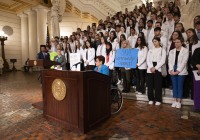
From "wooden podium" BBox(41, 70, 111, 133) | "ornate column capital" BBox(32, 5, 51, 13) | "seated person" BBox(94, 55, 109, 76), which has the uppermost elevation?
"ornate column capital" BBox(32, 5, 51, 13)

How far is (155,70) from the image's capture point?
4344 millimetres

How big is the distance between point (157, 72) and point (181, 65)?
602mm

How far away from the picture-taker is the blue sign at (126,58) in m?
4.88

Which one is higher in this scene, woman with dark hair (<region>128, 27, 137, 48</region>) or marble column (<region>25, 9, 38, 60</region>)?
marble column (<region>25, 9, 38, 60</region>)

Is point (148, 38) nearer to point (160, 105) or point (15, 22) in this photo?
point (160, 105)

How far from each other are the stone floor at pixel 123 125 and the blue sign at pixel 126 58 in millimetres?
1319

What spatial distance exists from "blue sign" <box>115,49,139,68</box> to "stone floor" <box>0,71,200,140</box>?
4.33ft

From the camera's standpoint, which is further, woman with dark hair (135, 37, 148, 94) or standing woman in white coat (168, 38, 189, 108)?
woman with dark hair (135, 37, 148, 94)

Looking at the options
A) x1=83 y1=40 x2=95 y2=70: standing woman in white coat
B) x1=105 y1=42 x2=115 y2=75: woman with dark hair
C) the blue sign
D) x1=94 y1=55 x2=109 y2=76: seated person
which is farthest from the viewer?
x1=83 y1=40 x2=95 y2=70: standing woman in white coat

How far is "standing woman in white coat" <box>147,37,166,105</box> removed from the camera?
4316 mm

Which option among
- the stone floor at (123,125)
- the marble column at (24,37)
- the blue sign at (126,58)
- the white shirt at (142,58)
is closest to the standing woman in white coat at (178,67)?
the stone floor at (123,125)

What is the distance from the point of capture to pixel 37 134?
267cm

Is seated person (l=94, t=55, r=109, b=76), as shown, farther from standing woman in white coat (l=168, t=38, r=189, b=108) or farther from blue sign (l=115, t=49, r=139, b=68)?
standing woman in white coat (l=168, t=38, r=189, b=108)

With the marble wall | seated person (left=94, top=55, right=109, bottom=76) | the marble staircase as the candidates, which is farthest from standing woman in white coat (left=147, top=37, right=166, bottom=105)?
the marble wall
